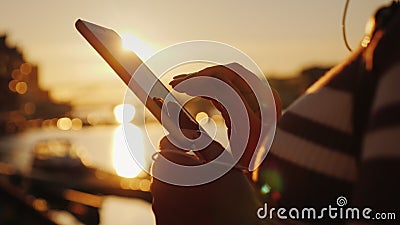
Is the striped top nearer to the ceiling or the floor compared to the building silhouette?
nearer to the floor

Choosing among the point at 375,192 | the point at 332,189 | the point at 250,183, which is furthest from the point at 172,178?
the point at 375,192

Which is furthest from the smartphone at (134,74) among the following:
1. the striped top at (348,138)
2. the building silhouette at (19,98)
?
the building silhouette at (19,98)

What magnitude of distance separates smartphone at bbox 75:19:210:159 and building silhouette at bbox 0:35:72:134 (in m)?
25.7

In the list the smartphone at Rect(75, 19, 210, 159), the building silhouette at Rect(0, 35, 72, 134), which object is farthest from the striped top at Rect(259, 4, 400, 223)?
the building silhouette at Rect(0, 35, 72, 134)

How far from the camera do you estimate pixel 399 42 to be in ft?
3.90

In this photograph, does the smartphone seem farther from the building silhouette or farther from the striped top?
the building silhouette

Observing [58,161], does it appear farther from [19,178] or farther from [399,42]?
[399,42]

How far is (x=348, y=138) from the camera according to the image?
4.23 feet

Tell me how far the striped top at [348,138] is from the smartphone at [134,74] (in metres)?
0.21

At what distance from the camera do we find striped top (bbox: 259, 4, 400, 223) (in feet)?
3.69

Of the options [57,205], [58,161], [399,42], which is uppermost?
[58,161]

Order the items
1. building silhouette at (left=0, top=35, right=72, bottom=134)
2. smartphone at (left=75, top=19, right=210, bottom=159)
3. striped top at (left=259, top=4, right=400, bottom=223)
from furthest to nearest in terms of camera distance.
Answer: building silhouette at (left=0, top=35, right=72, bottom=134), smartphone at (left=75, top=19, right=210, bottom=159), striped top at (left=259, top=4, right=400, bottom=223)

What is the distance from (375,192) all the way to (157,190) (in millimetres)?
482

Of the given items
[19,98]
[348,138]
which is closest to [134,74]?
[348,138]
